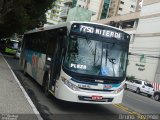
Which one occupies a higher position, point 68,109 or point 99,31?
point 99,31

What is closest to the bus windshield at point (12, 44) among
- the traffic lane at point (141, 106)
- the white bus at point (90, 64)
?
the traffic lane at point (141, 106)

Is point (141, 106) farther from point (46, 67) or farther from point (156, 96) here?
point (156, 96)

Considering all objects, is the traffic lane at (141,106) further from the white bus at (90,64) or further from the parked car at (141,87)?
the parked car at (141,87)

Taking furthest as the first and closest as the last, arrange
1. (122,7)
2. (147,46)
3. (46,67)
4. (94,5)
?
1. (122,7)
2. (94,5)
3. (147,46)
4. (46,67)

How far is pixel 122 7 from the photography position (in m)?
98.5

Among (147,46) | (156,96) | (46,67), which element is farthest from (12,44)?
(46,67)

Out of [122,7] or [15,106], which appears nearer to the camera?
[15,106]

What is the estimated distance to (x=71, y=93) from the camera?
442 inches

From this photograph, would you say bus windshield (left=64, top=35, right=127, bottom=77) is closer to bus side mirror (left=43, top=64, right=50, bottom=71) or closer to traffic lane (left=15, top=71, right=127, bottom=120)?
traffic lane (left=15, top=71, right=127, bottom=120)

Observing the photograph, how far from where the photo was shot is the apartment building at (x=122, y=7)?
314 feet

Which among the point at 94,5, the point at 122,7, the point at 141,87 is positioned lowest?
the point at 141,87

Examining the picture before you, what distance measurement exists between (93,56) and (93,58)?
0.21 ft

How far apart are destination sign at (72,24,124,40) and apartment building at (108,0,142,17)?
83.9 metres

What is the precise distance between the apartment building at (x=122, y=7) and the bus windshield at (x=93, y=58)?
277ft
